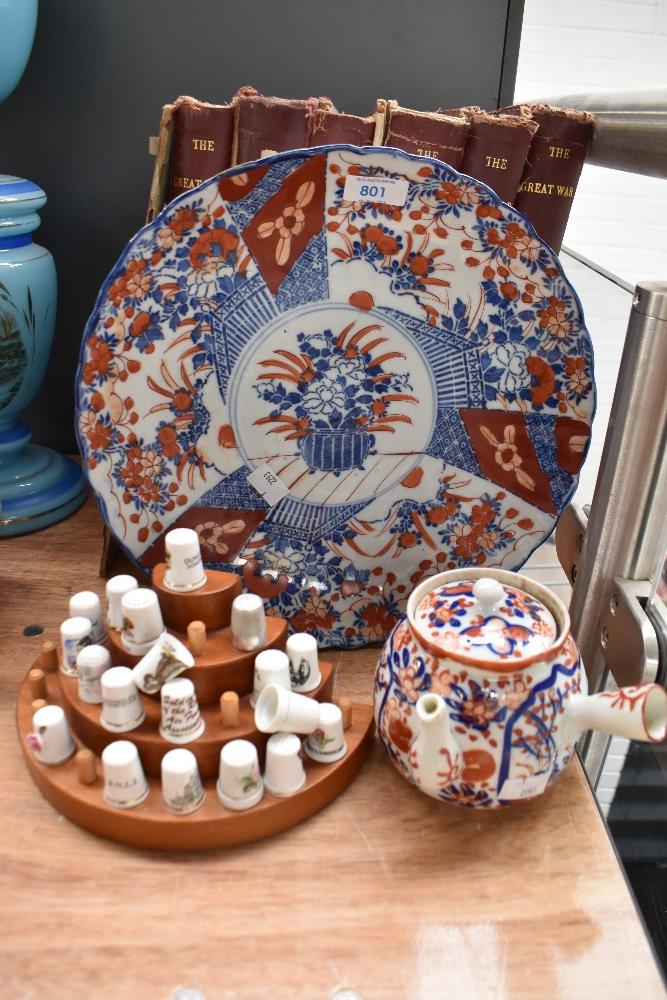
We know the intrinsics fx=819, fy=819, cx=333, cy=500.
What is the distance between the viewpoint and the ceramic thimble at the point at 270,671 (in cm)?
60

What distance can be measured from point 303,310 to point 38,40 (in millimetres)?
567

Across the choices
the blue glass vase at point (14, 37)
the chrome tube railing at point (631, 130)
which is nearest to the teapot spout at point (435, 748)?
the chrome tube railing at point (631, 130)

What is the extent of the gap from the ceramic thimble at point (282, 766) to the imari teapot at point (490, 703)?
0.23 ft

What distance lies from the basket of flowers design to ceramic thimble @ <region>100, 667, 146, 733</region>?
26 cm

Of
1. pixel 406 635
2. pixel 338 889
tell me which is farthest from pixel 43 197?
pixel 338 889

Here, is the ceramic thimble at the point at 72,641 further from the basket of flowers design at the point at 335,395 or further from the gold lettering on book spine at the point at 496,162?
the gold lettering on book spine at the point at 496,162

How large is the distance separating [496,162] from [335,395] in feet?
0.89

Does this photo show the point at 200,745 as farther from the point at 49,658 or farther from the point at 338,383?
Answer: the point at 338,383

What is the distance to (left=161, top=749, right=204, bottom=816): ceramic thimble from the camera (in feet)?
1.83

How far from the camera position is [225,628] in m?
0.65

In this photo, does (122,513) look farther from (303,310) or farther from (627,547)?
(627,547)

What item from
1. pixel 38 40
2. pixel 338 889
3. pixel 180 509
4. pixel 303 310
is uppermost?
pixel 38 40

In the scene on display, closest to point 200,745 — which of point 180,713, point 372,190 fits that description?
point 180,713

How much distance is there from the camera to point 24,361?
0.90 metres
